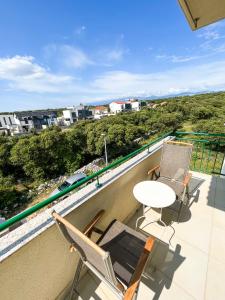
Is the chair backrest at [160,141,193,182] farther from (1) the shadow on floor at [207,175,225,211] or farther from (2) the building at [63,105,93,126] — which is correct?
(2) the building at [63,105,93,126]

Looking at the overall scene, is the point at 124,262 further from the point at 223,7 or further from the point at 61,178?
the point at 61,178

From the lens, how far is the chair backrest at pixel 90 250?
2.60 ft

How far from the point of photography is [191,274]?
1.52 metres

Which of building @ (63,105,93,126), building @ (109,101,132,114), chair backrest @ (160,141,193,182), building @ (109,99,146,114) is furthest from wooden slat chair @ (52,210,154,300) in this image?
building @ (109,99,146,114)

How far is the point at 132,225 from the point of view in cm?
221

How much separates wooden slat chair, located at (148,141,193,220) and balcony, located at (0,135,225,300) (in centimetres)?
37

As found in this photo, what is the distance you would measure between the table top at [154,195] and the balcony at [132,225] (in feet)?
0.80

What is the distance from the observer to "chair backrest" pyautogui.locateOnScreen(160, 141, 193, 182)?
2.37 meters

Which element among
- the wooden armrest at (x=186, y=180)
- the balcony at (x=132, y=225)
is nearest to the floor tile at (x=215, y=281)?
the balcony at (x=132, y=225)

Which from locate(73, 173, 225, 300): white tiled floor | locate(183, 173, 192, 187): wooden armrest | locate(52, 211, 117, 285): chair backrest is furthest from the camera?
locate(183, 173, 192, 187): wooden armrest

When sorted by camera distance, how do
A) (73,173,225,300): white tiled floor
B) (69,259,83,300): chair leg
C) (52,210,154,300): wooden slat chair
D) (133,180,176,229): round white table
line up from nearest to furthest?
(52,210,154,300): wooden slat chair → (69,259,83,300): chair leg → (73,173,225,300): white tiled floor → (133,180,176,229): round white table

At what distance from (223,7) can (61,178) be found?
56.2 feet

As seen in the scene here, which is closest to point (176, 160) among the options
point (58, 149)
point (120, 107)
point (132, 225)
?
point (132, 225)

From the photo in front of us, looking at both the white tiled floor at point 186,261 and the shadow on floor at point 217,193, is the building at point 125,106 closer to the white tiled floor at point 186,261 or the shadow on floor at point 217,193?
the shadow on floor at point 217,193
